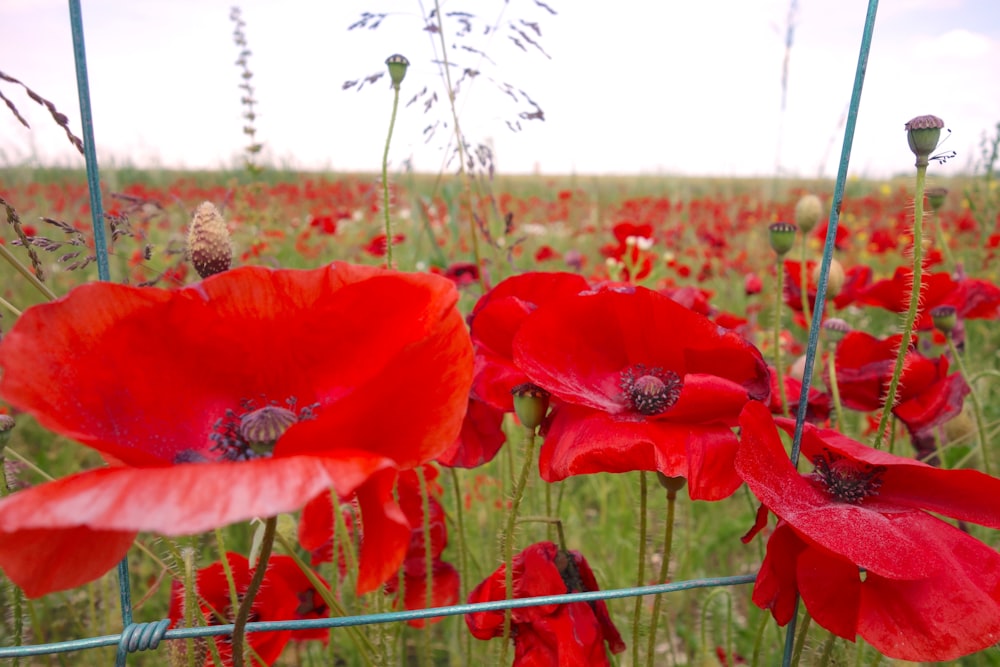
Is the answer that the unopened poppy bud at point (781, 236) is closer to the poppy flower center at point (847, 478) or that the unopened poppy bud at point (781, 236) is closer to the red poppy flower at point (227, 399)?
the poppy flower center at point (847, 478)

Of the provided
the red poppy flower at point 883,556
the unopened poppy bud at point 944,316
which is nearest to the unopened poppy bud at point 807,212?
the unopened poppy bud at point 944,316

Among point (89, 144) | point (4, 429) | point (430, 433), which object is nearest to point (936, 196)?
point (430, 433)

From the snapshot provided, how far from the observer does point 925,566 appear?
20.6 inches

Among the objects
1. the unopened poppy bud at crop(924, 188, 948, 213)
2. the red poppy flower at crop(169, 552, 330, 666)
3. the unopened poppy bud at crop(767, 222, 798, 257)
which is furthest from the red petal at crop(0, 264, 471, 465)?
the unopened poppy bud at crop(924, 188, 948, 213)

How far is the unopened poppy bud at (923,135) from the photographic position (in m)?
0.63

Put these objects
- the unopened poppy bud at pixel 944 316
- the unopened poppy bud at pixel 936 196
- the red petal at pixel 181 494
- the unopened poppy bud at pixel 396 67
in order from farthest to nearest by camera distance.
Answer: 1. the unopened poppy bud at pixel 936 196
2. the unopened poppy bud at pixel 944 316
3. the unopened poppy bud at pixel 396 67
4. the red petal at pixel 181 494

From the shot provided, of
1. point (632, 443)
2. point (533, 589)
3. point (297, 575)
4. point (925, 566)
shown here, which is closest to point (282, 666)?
point (297, 575)

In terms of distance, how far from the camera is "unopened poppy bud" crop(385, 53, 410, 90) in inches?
33.6

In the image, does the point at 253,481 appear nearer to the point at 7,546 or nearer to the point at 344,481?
the point at 344,481

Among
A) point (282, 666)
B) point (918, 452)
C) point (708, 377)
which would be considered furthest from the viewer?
point (282, 666)

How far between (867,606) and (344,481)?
1.43 ft

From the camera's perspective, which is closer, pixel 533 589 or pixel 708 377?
pixel 708 377

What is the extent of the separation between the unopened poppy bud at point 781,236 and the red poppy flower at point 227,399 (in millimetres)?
549

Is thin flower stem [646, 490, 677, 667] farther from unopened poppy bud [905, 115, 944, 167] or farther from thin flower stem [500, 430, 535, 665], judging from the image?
unopened poppy bud [905, 115, 944, 167]
